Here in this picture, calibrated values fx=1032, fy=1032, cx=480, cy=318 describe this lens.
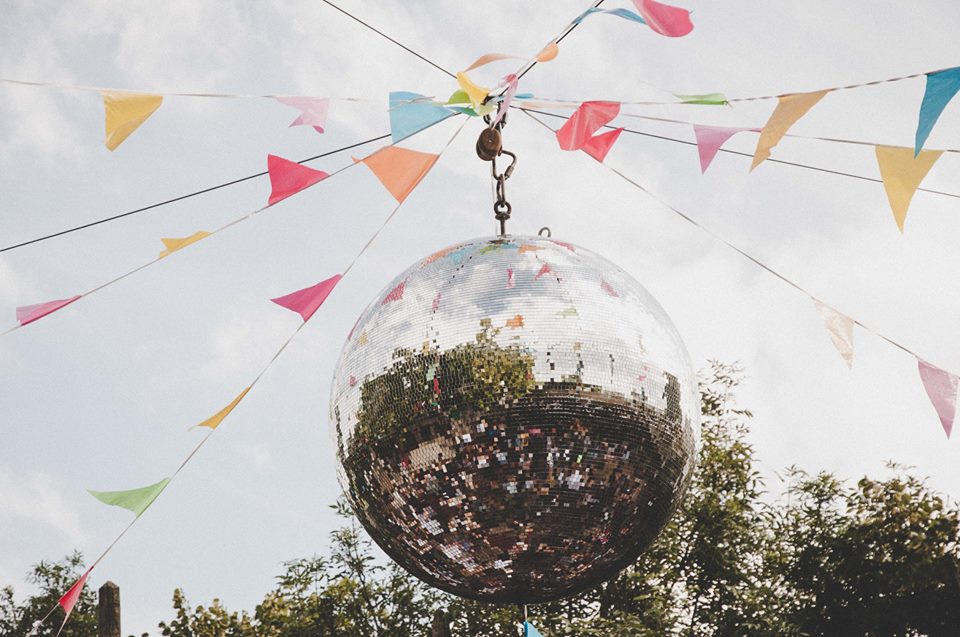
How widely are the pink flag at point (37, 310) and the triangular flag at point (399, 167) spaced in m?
1.19

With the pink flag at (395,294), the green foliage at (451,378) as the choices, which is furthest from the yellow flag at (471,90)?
the green foliage at (451,378)

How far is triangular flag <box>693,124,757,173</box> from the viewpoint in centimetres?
355

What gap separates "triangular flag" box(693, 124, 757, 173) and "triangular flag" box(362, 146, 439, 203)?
0.93m

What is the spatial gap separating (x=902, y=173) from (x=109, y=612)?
7880 mm

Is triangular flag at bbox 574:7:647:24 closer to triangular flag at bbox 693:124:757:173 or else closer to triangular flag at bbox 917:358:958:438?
triangular flag at bbox 693:124:757:173

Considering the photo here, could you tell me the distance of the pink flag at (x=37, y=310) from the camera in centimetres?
366

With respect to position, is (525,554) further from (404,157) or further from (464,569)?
(404,157)

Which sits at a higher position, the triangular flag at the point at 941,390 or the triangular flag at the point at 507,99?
the triangular flag at the point at 507,99

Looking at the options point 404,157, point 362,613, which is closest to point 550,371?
point 404,157

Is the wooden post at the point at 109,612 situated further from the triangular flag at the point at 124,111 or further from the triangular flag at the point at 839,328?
the triangular flag at the point at 839,328

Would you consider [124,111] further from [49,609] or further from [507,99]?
[49,609]

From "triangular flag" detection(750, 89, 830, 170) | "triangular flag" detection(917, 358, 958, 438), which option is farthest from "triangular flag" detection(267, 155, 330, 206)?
"triangular flag" detection(917, 358, 958, 438)

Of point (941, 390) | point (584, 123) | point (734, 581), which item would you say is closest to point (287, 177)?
point (584, 123)

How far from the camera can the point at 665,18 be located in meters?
3.36
